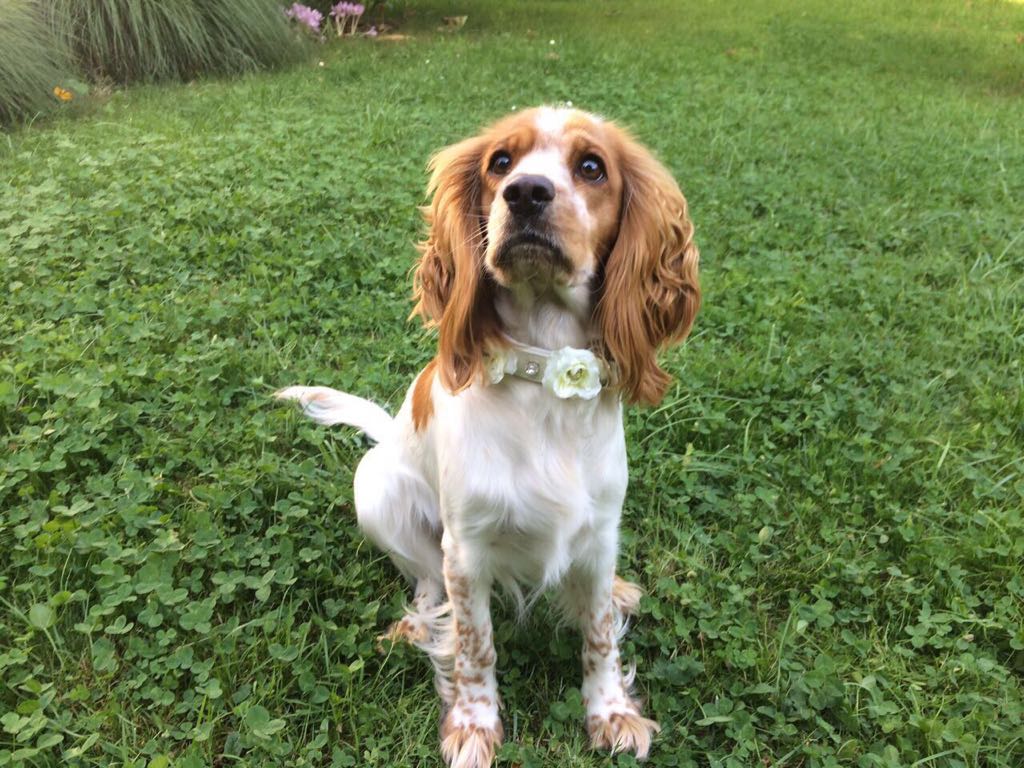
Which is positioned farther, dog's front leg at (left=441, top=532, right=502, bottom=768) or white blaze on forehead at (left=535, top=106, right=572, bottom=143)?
dog's front leg at (left=441, top=532, right=502, bottom=768)

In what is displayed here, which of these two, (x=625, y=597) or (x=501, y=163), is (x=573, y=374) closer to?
(x=501, y=163)

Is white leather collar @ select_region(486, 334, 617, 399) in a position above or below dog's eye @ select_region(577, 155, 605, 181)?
below

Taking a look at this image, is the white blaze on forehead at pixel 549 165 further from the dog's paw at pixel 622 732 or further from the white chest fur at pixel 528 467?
the dog's paw at pixel 622 732

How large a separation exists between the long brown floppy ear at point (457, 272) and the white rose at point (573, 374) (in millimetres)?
189

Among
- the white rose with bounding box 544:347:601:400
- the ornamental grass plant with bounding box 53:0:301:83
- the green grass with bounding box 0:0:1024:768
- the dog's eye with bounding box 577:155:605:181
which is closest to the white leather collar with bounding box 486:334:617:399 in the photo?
the white rose with bounding box 544:347:601:400

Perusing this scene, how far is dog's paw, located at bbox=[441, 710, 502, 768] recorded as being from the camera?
1916mm

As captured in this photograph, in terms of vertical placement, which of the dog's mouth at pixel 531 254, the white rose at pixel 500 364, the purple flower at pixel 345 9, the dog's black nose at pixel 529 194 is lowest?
the white rose at pixel 500 364

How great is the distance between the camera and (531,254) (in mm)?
1675

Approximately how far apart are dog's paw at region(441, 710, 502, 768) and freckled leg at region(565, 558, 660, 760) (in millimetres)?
282

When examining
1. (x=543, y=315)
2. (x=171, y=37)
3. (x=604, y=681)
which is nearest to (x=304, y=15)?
(x=171, y=37)

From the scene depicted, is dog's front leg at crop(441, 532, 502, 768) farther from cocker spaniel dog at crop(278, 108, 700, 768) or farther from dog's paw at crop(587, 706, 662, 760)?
dog's paw at crop(587, 706, 662, 760)

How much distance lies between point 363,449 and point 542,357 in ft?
4.31

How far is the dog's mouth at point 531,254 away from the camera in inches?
65.5

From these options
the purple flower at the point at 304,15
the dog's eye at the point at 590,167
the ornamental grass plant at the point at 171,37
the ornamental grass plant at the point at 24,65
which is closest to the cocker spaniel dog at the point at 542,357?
the dog's eye at the point at 590,167
